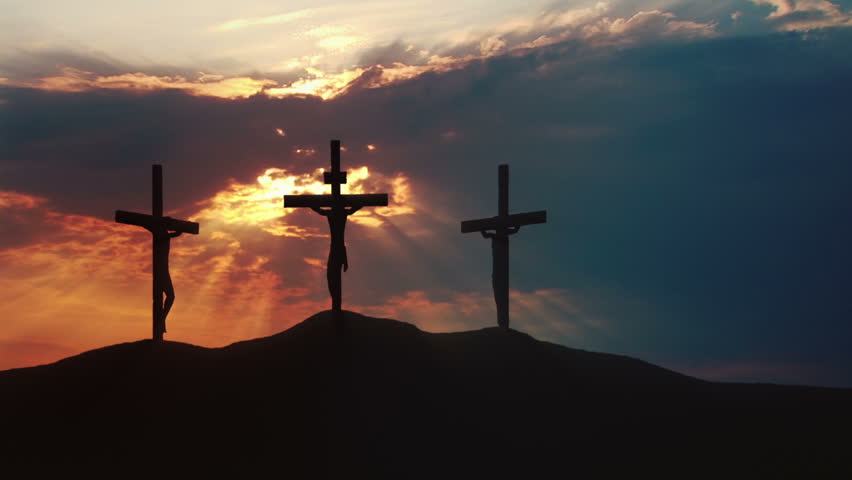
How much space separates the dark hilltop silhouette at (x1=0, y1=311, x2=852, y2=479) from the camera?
730 inches

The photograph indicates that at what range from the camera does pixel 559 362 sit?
24.1 meters

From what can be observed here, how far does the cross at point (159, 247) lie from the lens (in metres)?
24.1

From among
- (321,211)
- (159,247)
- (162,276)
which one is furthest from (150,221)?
(321,211)

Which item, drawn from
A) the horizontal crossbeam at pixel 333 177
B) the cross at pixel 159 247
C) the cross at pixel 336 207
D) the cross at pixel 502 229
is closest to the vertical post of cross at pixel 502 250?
the cross at pixel 502 229

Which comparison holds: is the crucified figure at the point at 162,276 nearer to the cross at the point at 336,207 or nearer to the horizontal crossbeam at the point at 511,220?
the cross at the point at 336,207

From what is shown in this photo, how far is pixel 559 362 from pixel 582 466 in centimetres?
502

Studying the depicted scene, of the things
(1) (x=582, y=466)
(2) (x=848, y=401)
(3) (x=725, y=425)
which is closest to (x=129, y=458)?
(1) (x=582, y=466)

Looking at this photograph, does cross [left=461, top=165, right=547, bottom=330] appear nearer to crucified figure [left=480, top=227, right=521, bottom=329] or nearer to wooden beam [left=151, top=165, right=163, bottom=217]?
crucified figure [left=480, top=227, right=521, bottom=329]

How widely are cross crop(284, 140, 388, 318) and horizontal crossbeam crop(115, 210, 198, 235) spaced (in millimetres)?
4013

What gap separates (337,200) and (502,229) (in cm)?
512

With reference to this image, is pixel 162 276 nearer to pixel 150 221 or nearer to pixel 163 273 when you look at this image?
pixel 163 273

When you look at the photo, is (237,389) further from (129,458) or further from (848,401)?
(848,401)

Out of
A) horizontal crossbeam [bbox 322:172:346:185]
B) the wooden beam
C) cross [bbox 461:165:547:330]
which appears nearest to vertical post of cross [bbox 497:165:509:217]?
cross [bbox 461:165:547:330]

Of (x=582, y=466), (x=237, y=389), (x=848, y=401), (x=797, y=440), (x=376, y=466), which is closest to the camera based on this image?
(x=376, y=466)
